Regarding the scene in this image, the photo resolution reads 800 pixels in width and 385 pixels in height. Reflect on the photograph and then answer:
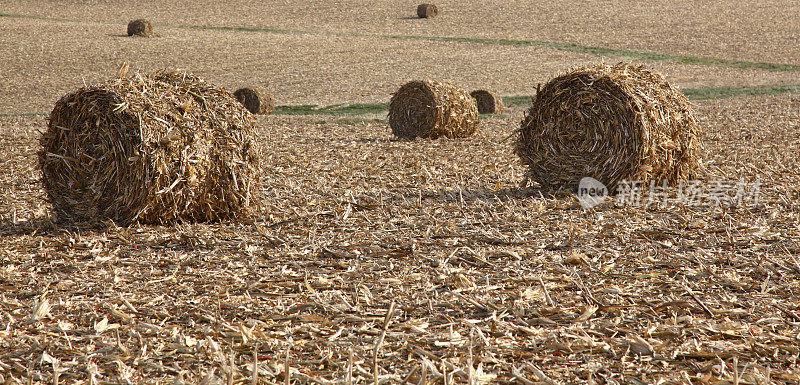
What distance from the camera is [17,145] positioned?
13.2 metres

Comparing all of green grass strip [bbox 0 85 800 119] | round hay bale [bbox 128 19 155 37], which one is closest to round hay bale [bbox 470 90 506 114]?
green grass strip [bbox 0 85 800 119]

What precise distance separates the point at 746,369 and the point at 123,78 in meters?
6.01

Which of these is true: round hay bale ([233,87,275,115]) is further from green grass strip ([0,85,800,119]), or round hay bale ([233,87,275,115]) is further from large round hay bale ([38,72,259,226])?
large round hay bale ([38,72,259,226])

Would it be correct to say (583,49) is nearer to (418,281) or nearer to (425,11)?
(425,11)

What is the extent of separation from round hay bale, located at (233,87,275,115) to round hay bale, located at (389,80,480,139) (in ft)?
22.3

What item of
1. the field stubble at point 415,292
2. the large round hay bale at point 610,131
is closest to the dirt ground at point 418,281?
the field stubble at point 415,292

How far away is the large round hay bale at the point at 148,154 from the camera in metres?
6.82

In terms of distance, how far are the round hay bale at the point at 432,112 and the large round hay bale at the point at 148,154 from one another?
7997mm

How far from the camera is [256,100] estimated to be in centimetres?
2120

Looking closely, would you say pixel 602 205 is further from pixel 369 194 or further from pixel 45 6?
pixel 45 6

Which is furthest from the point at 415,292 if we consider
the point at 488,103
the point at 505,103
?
the point at 505,103

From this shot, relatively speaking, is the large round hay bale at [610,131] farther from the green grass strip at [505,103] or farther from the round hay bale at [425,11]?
the round hay bale at [425,11]

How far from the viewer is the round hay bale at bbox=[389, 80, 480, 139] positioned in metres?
15.1

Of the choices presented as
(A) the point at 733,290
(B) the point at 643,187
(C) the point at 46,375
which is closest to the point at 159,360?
(C) the point at 46,375
